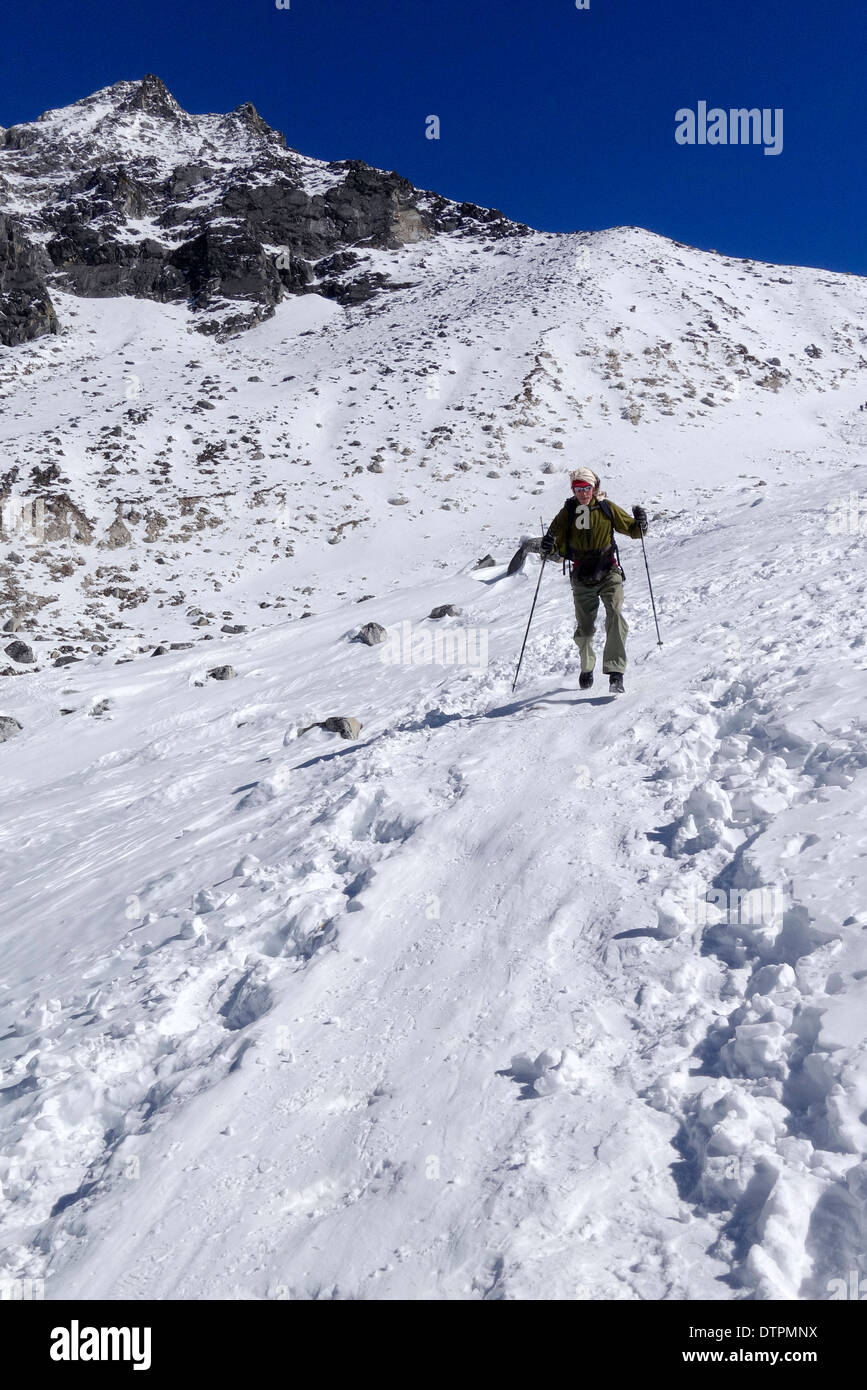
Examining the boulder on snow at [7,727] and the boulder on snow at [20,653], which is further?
the boulder on snow at [20,653]

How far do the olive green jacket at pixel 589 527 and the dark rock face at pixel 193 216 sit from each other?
48.8m

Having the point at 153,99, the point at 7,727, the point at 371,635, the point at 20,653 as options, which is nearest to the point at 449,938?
the point at 371,635

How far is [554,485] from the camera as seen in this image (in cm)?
3162

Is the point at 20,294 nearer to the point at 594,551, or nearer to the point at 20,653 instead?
the point at 20,653

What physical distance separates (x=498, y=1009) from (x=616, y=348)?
45524 mm

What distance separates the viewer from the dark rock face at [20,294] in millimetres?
45719

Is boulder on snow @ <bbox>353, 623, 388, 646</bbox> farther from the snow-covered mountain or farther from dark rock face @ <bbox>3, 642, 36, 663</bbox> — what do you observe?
dark rock face @ <bbox>3, 642, 36, 663</bbox>

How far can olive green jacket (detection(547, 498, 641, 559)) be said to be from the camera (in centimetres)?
801

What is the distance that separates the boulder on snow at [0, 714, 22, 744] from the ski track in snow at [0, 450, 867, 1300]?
569 cm

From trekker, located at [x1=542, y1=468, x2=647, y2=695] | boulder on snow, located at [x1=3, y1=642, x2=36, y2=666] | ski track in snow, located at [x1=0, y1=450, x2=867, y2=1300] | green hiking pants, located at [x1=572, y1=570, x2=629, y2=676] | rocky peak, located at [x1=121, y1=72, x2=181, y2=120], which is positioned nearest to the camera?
ski track in snow, located at [x1=0, y1=450, x2=867, y2=1300]

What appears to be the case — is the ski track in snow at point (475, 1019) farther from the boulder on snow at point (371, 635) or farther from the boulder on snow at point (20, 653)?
the boulder on snow at point (20, 653)

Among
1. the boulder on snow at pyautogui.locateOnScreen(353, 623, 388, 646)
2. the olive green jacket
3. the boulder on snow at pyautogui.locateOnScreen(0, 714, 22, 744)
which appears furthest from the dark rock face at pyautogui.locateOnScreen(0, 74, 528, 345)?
the olive green jacket

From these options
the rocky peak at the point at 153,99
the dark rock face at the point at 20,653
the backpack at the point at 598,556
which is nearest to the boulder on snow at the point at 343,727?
the backpack at the point at 598,556

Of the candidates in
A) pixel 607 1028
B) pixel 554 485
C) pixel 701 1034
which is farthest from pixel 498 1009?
pixel 554 485
